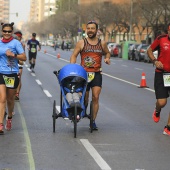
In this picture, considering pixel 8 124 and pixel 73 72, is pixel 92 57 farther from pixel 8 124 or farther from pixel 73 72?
pixel 8 124

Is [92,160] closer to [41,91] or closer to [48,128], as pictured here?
[48,128]

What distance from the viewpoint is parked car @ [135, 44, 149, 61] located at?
181 feet

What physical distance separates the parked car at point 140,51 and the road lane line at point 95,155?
4571 centimetres

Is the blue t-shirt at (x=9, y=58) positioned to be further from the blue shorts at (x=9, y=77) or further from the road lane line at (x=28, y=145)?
the road lane line at (x=28, y=145)

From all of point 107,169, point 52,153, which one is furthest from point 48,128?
point 107,169

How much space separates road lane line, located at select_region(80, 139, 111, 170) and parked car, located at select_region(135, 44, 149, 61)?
45711mm

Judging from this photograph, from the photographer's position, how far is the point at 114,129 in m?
11.5

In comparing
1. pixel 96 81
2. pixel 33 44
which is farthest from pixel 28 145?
pixel 33 44

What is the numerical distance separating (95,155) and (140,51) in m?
47.6

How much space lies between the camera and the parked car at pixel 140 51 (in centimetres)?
5528

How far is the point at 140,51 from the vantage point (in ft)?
183

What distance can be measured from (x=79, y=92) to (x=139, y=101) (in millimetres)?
6766

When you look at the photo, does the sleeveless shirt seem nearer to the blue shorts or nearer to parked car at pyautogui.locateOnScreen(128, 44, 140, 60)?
the blue shorts

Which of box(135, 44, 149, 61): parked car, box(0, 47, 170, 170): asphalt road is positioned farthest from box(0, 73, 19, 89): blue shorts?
box(135, 44, 149, 61): parked car
